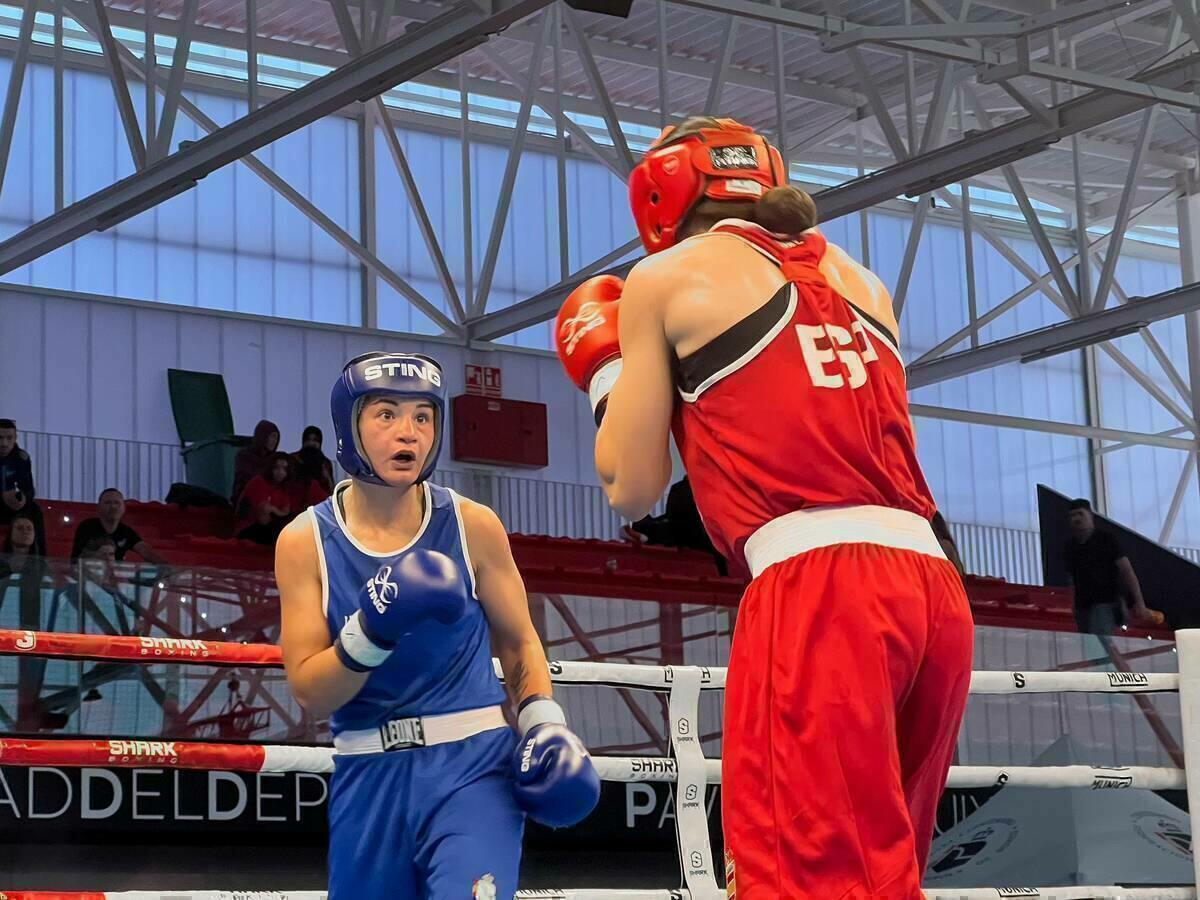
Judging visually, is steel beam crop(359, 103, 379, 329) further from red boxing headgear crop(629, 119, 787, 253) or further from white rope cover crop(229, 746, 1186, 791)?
red boxing headgear crop(629, 119, 787, 253)

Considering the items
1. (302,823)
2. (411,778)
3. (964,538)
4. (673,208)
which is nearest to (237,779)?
(302,823)

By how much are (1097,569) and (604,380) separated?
9.37 metres

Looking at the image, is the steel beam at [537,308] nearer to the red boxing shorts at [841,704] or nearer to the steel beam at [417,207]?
the steel beam at [417,207]

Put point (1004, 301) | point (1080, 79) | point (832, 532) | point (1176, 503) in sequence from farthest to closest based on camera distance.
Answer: point (1176, 503), point (1004, 301), point (1080, 79), point (832, 532)

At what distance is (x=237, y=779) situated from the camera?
6648mm

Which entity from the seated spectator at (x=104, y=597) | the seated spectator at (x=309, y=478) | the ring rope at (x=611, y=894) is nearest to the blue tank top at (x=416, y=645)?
the ring rope at (x=611, y=894)

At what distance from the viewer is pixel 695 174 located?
120 inches

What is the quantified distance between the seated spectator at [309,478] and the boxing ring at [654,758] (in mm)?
7179

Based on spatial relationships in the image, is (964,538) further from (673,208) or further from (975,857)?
(673,208)

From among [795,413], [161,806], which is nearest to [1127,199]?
[161,806]

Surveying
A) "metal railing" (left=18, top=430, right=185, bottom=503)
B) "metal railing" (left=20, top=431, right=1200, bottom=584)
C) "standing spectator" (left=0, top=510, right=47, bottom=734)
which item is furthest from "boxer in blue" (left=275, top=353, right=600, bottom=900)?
"metal railing" (left=18, top=430, right=185, bottom=503)

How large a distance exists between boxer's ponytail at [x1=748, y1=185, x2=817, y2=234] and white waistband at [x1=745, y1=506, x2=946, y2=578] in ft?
1.53

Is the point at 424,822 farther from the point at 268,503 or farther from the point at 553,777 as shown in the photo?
the point at 268,503

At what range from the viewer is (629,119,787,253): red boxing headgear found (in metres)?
3.04
